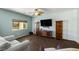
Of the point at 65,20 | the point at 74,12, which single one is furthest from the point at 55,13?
the point at 74,12

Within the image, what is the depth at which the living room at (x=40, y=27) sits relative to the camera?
5.25 feet

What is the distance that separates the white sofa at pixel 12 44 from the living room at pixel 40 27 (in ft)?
0.06

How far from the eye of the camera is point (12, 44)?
1631mm

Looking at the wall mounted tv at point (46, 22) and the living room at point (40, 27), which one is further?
the wall mounted tv at point (46, 22)

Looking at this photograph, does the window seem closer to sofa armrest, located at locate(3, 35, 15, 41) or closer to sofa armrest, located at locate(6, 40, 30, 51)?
sofa armrest, located at locate(3, 35, 15, 41)

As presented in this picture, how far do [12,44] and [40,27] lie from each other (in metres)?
0.59

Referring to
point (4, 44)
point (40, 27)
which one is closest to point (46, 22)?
point (40, 27)

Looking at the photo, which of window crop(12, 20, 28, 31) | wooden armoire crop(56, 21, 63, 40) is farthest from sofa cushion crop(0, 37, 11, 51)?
wooden armoire crop(56, 21, 63, 40)

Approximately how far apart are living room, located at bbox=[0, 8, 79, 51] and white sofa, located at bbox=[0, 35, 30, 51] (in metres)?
0.02

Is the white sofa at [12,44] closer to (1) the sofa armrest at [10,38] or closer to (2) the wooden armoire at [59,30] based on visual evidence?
(1) the sofa armrest at [10,38]

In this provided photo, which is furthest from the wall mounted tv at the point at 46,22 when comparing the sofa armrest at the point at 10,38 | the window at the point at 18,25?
the sofa armrest at the point at 10,38
